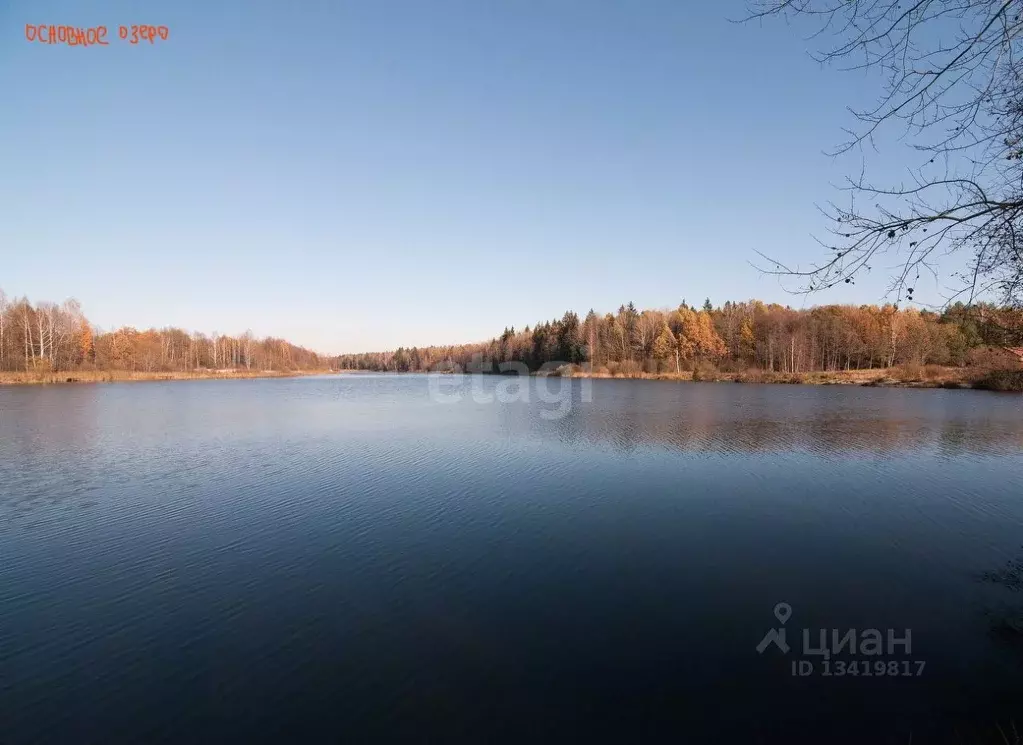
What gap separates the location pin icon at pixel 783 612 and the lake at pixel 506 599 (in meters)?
0.07

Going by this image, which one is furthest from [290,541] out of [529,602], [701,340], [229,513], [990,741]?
[701,340]

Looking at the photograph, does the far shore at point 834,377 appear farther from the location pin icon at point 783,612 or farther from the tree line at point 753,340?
the location pin icon at point 783,612

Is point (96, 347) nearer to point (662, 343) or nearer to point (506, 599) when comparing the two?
point (662, 343)

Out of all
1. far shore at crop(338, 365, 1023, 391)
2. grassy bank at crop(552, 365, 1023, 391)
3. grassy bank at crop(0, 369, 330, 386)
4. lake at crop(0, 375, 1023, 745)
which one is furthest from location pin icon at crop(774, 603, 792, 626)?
grassy bank at crop(0, 369, 330, 386)

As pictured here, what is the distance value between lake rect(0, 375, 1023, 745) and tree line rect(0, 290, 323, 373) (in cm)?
6266

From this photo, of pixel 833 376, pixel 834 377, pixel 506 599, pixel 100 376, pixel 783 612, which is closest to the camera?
pixel 783 612

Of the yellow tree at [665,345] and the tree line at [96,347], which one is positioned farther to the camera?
the yellow tree at [665,345]

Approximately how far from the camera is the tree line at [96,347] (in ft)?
194

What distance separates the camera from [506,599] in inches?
264

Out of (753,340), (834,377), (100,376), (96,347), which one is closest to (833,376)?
(834,377)

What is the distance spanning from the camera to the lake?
4613 mm

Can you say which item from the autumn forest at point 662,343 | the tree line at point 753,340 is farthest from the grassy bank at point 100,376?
the tree line at point 753,340

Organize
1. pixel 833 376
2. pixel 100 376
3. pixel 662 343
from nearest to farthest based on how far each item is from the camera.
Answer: pixel 833 376 < pixel 100 376 < pixel 662 343

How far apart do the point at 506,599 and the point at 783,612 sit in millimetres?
Result: 3635
